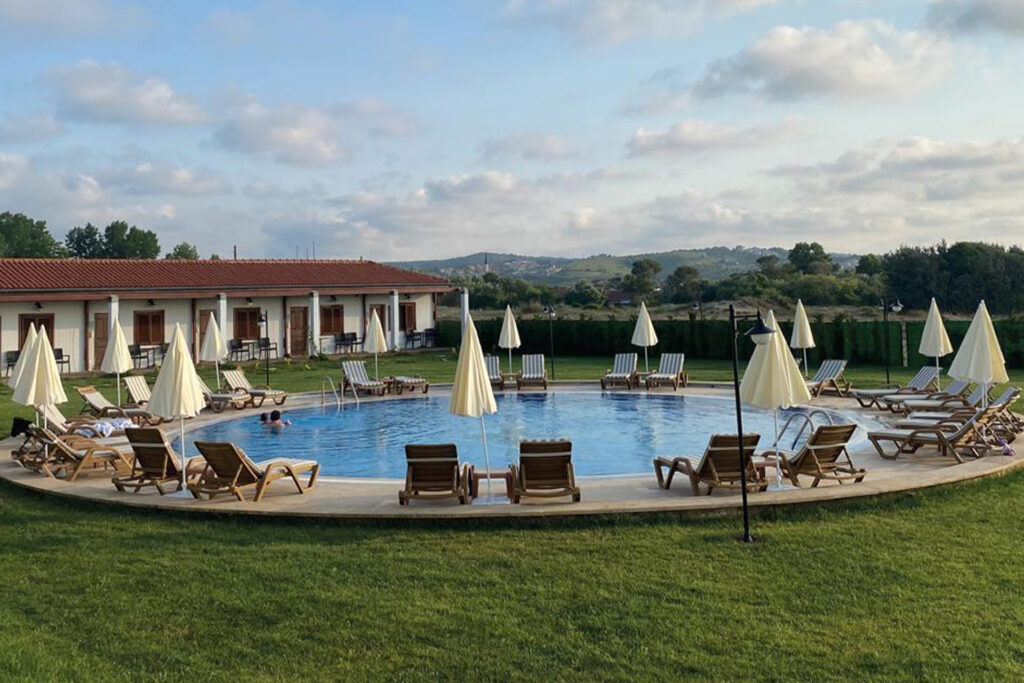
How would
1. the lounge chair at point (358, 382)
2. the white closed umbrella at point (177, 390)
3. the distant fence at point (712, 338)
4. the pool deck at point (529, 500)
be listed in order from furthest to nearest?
the distant fence at point (712, 338), the lounge chair at point (358, 382), the white closed umbrella at point (177, 390), the pool deck at point (529, 500)

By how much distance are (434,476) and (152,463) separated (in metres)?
3.50

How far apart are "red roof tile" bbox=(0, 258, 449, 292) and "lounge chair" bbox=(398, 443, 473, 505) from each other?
75.0 ft

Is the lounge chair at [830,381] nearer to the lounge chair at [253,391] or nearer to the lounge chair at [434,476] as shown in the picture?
the lounge chair at [253,391]

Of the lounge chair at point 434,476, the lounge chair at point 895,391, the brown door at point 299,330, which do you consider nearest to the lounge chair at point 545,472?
the lounge chair at point 434,476

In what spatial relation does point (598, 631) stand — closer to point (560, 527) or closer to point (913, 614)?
point (913, 614)

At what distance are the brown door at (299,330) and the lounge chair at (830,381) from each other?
21.9 m

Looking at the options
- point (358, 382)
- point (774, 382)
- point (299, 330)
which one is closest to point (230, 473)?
point (774, 382)

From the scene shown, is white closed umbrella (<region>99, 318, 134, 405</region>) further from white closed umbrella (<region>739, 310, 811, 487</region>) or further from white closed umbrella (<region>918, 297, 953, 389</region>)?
white closed umbrella (<region>918, 297, 953, 389</region>)

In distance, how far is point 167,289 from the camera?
30.2 m

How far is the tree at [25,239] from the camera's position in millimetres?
78438

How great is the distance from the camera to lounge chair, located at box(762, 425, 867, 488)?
9.51 m

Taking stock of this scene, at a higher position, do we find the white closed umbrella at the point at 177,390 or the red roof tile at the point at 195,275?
the red roof tile at the point at 195,275

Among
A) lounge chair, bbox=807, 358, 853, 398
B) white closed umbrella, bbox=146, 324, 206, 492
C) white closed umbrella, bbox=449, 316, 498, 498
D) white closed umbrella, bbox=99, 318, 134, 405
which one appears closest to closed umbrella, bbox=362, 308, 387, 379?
white closed umbrella, bbox=99, 318, 134, 405

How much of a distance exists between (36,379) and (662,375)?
15339 millimetres
